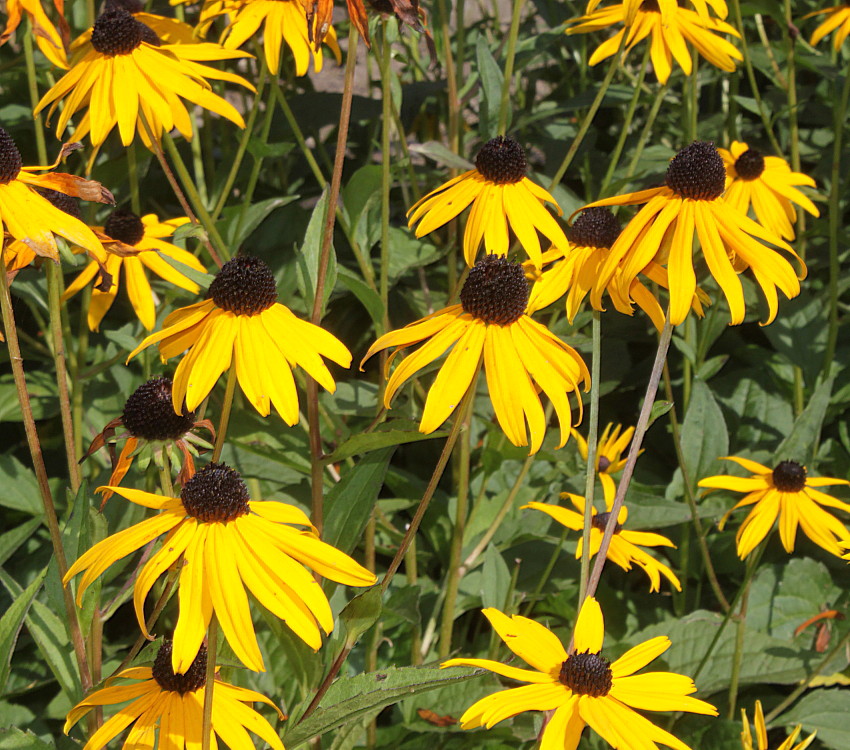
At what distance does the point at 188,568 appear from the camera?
3.04 feet

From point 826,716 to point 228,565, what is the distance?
125cm

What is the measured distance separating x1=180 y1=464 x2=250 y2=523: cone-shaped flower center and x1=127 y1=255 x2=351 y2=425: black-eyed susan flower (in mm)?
108

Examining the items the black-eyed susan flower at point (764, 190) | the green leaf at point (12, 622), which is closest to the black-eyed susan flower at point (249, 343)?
the green leaf at point (12, 622)

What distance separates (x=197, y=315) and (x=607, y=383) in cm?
127

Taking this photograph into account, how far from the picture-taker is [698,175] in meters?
1.25

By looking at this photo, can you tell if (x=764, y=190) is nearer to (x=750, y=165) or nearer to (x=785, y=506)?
(x=750, y=165)

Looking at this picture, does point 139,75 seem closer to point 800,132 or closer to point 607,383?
point 607,383

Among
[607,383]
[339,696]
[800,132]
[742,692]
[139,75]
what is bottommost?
[742,692]

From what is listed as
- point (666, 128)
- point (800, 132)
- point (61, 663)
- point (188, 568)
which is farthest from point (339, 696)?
point (800, 132)

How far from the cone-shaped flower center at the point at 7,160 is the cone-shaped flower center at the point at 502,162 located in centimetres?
62

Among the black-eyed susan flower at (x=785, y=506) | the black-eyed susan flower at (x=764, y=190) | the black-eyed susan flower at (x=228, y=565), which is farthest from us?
the black-eyed susan flower at (x=764, y=190)

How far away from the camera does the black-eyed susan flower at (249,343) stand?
1074mm

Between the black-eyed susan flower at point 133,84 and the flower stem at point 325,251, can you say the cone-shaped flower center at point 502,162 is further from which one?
the black-eyed susan flower at point 133,84

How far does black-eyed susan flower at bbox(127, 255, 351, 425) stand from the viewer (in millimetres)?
1074
